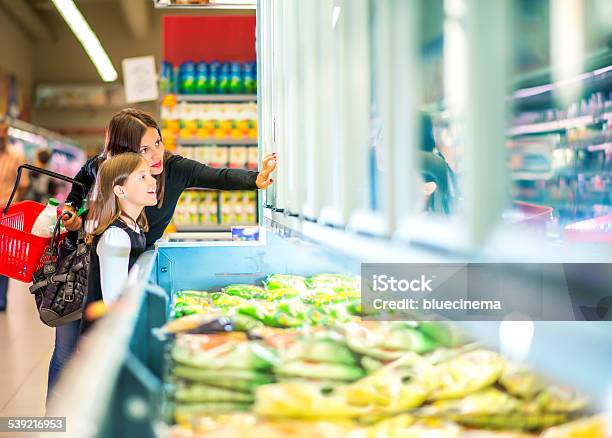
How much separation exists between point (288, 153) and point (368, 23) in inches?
67.2

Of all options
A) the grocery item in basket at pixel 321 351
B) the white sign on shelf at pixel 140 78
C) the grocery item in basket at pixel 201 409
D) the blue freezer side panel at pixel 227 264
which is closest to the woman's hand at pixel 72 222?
the blue freezer side panel at pixel 227 264

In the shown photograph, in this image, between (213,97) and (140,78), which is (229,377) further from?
(140,78)

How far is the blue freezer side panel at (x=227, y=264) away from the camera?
9.25ft

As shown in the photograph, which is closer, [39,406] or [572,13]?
[572,13]

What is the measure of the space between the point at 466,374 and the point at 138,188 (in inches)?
63.1

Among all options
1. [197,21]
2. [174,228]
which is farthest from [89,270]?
[197,21]

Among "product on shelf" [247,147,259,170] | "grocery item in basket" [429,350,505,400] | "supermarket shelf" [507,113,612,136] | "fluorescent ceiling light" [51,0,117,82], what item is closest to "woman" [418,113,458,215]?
"grocery item in basket" [429,350,505,400]

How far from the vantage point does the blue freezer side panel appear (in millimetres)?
2819

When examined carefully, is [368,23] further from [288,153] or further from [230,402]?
[288,153]

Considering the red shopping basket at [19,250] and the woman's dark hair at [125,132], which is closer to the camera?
the woman's dark hair at [125,132]

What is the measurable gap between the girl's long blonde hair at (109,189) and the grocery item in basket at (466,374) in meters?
1.54

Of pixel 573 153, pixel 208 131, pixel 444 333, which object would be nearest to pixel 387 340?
pixel 444 333

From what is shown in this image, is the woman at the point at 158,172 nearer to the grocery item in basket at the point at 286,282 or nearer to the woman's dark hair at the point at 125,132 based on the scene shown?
the woman's dark hair at the point at 125,132

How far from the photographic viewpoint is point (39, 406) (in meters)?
4.60
